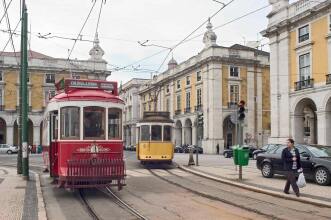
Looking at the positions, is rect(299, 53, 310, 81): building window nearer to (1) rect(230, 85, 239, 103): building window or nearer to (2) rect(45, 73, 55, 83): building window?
(1) rect(230, 85, 239, 103): building window

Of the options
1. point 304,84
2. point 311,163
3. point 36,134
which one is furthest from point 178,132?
point 311,163

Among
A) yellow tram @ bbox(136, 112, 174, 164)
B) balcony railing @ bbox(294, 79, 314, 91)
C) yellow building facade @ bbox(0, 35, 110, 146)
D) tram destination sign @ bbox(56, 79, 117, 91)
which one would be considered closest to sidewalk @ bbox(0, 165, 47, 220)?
tram destination sign @ bbox(56, 79, 117, 91)

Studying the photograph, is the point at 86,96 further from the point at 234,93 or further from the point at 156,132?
the point at 234,93

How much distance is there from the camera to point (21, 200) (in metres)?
13.3

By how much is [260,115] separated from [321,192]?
50.7 m

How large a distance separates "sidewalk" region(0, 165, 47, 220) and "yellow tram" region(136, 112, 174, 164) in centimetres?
915

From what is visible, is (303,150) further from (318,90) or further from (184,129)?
(184,129)

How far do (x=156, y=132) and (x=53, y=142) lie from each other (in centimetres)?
1218

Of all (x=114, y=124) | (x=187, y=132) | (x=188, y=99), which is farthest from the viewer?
(x=187, y=132)

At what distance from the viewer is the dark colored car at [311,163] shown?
55.6 feet

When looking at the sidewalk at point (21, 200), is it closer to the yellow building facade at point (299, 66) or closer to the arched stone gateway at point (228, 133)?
the yellow building facade at point (299, 66)

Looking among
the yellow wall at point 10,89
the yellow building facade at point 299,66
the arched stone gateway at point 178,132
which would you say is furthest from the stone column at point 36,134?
the yellow building facade at point 299,66

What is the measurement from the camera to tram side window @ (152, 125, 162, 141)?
26766mm

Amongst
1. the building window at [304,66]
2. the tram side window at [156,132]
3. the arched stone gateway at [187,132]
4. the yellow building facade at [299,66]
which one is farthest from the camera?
the arched stone gateway at [187,132]
